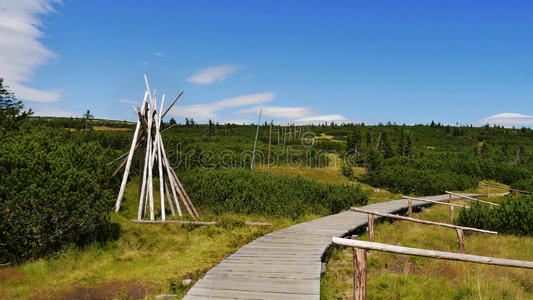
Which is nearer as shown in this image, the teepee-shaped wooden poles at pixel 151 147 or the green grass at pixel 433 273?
the green grass at pixel 433 273

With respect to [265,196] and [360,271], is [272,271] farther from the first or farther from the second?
[265,196]

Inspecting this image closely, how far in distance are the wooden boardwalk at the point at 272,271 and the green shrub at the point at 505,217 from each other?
7103mm

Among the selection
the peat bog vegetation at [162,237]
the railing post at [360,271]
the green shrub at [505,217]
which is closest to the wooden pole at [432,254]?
the railing post at [360,271]

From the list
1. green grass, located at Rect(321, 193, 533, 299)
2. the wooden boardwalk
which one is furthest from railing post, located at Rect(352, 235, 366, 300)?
green grass, located at Rect(321, 193, 533, 299)

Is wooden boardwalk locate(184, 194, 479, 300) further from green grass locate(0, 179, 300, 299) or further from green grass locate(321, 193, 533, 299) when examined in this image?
green grass locate(0, 179, 300, 299)

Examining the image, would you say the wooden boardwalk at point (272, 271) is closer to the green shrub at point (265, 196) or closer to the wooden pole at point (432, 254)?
the wooden pole at point (432, 254)

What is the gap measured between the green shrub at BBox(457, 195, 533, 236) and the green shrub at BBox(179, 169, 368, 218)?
176 inches

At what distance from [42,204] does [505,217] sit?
1469 cm

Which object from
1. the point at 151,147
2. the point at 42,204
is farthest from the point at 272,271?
the point at 151,147

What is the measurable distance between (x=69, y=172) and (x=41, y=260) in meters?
1.90

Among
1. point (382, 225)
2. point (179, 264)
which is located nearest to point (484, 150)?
point (382, 225)

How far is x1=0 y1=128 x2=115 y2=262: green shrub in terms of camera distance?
6.07 meters

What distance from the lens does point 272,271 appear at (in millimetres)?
5230

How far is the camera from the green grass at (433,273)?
17.1 feet
